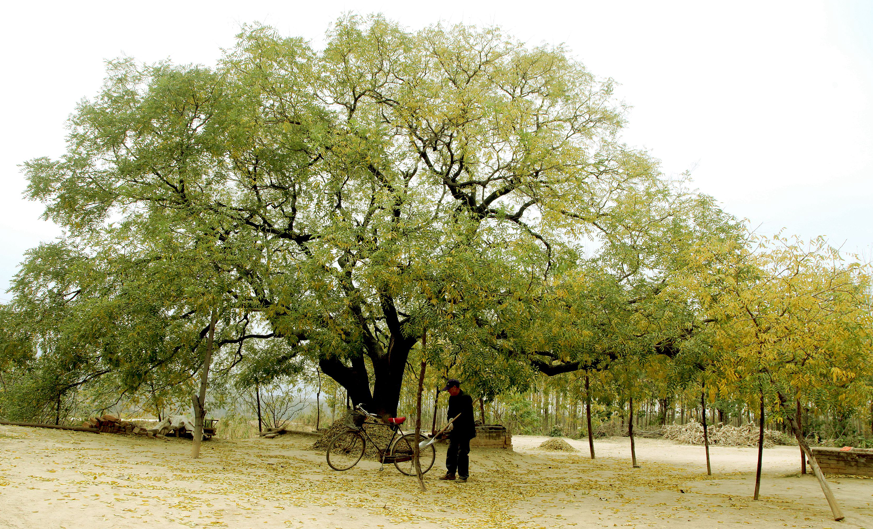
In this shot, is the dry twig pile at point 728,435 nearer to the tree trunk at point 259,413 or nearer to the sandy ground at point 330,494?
the sandy ground at point 330,494

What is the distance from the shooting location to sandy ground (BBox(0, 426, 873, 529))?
442 centimetres

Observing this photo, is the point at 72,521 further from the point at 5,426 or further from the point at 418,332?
the point at 5,426

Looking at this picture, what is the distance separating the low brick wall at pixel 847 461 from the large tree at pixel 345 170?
6.18 m

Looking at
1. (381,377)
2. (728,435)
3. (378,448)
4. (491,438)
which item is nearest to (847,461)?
(491,438)

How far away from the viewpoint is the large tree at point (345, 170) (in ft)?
27.7

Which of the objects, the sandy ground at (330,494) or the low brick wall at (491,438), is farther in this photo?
the low brick wall at (491,438)

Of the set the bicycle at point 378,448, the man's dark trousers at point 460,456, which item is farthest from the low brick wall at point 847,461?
the bicycle at point 378,448

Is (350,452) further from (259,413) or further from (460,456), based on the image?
(259,413)

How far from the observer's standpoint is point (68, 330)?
876cm

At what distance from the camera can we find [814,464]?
5879mm

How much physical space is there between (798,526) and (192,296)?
28.5 ft

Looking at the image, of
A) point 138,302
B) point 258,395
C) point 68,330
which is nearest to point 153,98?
point 138,302

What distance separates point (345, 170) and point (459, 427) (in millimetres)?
5145

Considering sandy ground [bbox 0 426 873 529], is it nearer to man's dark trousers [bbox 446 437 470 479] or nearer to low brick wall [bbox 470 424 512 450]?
man's dark trousers [bbox 446 437 470 479]
